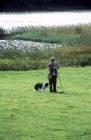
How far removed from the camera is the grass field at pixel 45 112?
41.6 feet

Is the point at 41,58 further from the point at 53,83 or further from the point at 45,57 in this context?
the point at 53,83

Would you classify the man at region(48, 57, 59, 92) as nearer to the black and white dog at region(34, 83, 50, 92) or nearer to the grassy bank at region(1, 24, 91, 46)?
the black and white dog at region(34, 83, 50, 92)

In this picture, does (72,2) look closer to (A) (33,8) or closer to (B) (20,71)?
(A) (33,8)

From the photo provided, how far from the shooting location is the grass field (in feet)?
41.6

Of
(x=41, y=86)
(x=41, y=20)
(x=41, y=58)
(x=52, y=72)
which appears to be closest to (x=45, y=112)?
(x=52, y=72)

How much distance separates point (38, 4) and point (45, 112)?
426 feet

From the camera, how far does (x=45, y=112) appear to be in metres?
15.6

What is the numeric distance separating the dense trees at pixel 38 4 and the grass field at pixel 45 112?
362 feet

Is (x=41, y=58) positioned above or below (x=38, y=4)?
below

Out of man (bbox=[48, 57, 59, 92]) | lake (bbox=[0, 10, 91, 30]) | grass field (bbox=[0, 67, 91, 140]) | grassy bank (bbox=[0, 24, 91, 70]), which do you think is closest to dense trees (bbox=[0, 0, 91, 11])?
lake (bbox=[0, 10, 91, 30])

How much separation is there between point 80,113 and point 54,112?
0.90 meters

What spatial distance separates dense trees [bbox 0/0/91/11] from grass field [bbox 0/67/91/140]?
362ft

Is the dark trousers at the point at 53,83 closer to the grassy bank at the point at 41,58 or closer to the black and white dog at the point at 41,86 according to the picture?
the black and white dog at the point at 41,86

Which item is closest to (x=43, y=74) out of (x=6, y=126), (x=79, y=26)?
(x=6, y=126)
